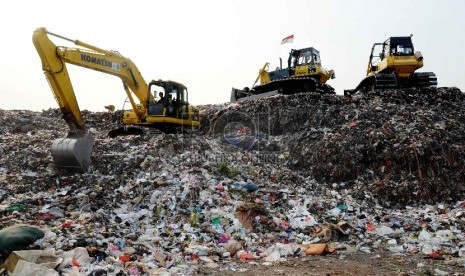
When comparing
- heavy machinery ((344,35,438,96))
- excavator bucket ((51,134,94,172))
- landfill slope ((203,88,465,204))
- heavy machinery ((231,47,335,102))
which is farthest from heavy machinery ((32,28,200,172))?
heavy machinery ((344,35,438,96))

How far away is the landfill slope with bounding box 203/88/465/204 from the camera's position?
8031 millimetres

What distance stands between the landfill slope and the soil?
3.19 metres

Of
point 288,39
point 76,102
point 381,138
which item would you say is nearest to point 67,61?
point 76,102

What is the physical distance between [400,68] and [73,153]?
1058 centimetres

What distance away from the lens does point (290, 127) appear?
36.9 ft

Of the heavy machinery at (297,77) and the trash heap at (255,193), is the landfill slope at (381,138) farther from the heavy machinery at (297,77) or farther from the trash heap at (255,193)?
the heavy machinery at (297,77)

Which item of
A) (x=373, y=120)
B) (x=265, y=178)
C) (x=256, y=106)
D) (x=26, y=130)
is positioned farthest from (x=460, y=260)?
(x=26, y=130)

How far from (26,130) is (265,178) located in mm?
9391

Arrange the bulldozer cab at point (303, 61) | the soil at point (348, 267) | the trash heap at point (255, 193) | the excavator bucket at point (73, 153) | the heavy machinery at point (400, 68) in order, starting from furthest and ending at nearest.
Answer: the bulldozer cab at point (303, 61) → the heavy machinery at point (400, 68) → the excavator bucket at point (73, 153) → the trash heap at point (255, 193) → the soil at point (348, 267)

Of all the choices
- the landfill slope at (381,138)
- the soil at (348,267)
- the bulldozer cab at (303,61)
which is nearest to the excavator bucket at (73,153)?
the soil at (348,267)

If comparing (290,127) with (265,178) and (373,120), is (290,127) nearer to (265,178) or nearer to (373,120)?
(373,120)

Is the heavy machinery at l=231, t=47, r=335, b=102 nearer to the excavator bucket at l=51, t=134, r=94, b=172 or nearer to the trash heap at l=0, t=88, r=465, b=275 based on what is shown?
the trash heap at l=0, t=88, r=465, b=275

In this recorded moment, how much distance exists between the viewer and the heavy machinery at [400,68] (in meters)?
11.7

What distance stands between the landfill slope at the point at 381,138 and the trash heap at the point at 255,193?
0.03 m
